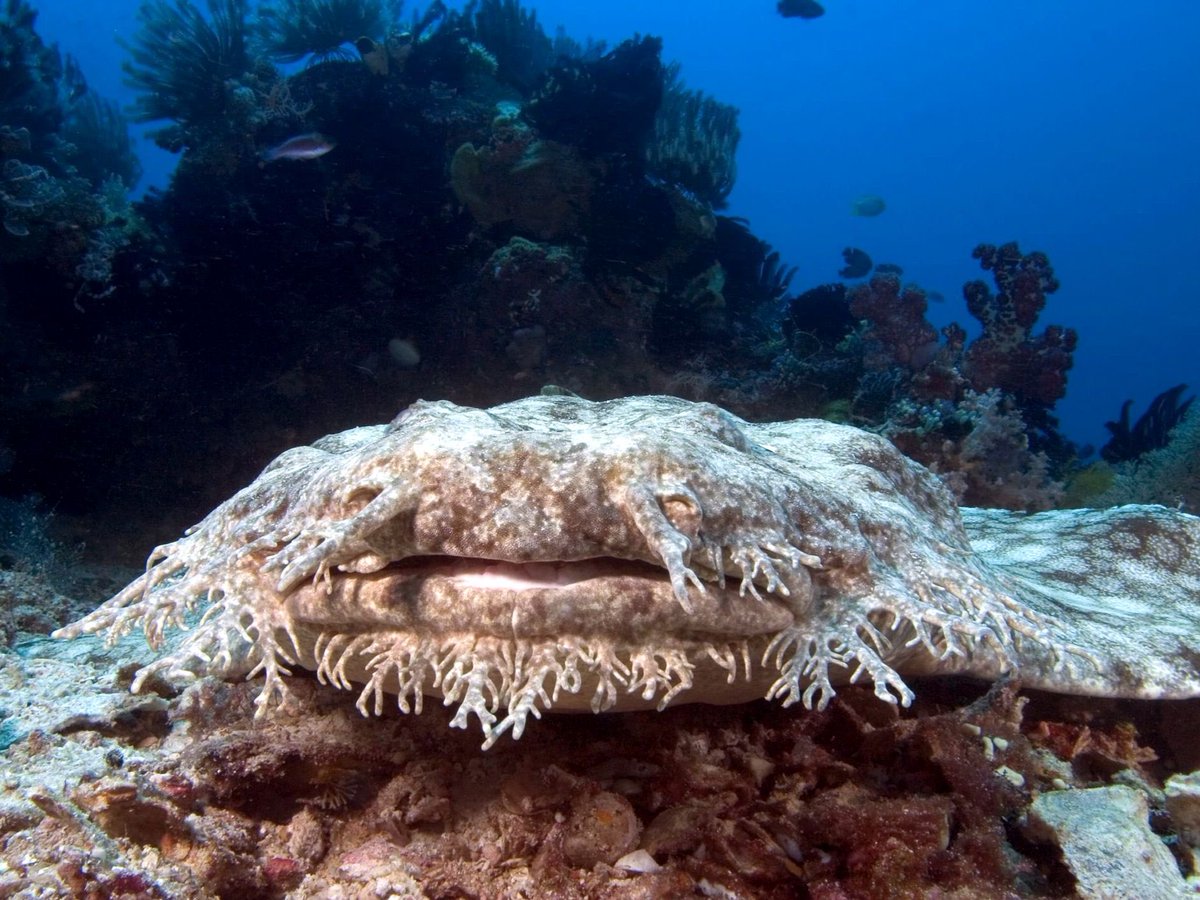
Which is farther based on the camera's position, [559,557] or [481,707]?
[559,557]

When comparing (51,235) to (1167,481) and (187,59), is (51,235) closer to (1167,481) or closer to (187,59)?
(187,59)

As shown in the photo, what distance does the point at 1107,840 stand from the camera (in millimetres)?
2146

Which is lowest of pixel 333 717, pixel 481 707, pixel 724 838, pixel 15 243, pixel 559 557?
pixel 724 838

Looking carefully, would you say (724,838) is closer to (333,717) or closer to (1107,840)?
(1107,840)

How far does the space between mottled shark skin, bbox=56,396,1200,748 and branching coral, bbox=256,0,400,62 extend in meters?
13.4

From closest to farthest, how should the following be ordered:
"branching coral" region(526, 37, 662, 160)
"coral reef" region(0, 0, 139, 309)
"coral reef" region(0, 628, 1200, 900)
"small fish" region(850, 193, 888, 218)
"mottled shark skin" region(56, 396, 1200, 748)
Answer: "mottled shark skin" region(56, 396, 1200, 748)
"coral reef" region(0, 628, 1200, 900)
"coral reef" region(0, 0, 139, 309)
"branching coral" region(526, 37, 662, 160)
"small fish" region(850, 193, 888, 218)

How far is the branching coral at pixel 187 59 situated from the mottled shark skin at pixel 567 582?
1112 centimetres

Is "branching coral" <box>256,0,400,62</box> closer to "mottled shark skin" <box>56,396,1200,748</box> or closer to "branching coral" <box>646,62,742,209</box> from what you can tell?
"branching coral" <box>646,62,742,209</box>

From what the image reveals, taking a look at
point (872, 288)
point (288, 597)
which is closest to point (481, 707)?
point (288, 597)

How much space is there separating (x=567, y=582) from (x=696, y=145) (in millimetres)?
10769

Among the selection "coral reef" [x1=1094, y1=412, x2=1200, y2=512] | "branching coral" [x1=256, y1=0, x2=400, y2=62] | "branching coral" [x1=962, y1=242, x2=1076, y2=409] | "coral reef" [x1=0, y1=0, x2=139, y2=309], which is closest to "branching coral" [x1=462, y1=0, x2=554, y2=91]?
"branching coral" [x1=256, y1=0, x2=400, y2=62]

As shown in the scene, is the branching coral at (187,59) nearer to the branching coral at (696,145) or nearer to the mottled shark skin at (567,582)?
the branching coral at (696,145)

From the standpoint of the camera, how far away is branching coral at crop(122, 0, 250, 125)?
11.0 m

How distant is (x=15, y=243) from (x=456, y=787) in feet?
28.9
